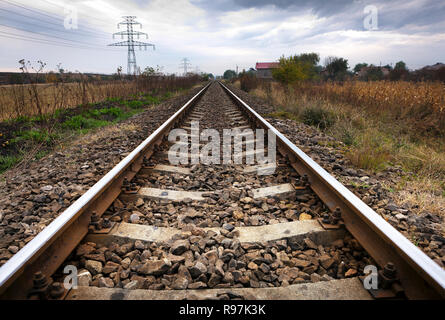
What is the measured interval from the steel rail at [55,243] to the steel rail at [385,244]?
6.46 ft

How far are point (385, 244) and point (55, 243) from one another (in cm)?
207

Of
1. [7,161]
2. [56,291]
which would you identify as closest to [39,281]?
[56,291]

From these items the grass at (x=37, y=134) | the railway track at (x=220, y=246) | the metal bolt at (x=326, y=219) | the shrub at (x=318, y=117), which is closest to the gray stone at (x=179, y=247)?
the railway track at (x=220, y=246)

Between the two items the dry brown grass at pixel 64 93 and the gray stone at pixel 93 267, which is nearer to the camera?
the gray stone at pixel 93 267

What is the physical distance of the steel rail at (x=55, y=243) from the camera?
1.37 metres

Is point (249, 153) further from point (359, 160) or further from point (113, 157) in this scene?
point (113, 157)

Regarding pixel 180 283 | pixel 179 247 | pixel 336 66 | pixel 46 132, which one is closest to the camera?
pixel 180 283

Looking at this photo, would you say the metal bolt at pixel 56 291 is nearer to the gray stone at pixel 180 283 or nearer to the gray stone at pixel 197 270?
the gray stone at pixel 180 283

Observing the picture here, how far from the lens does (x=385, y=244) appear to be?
1.66 m

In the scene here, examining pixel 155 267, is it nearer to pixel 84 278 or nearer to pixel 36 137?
pixel 84 278

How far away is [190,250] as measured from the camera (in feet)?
6.29

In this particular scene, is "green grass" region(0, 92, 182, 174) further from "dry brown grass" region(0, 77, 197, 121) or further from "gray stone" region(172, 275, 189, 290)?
"gray stone" region(172, 275, 189, 290)
